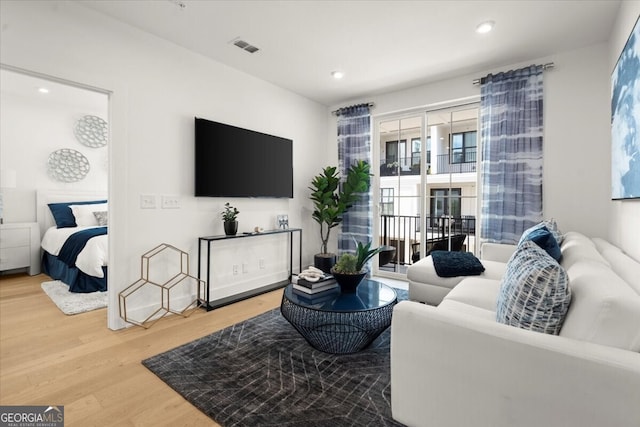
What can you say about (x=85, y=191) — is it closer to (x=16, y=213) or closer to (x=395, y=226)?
(x=16, y=213)

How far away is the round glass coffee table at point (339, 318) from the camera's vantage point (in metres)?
2.01

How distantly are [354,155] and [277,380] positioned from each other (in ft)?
10.8

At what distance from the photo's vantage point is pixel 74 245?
364cm

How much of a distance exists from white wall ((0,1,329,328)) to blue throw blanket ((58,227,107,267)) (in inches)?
55.1

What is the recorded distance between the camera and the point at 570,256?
6.08 feet

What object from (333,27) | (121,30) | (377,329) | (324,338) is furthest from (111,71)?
(377,329)

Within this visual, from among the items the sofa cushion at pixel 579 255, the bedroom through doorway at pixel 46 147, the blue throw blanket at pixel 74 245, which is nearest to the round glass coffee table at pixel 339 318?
the sofa cushion at pixel 579 255

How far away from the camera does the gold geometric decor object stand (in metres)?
2.75

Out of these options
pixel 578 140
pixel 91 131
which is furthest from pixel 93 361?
pixel 578 140

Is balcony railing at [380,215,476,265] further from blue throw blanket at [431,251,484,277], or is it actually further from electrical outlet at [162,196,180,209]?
electrical outlet at [162,196,180,209]

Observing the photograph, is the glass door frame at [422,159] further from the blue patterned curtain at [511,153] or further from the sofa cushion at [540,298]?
the sofa cushion at [540,298]

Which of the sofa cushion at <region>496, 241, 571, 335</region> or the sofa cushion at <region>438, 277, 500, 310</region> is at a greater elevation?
the sofa cushion at <region>496, 241, 571, 335</region>

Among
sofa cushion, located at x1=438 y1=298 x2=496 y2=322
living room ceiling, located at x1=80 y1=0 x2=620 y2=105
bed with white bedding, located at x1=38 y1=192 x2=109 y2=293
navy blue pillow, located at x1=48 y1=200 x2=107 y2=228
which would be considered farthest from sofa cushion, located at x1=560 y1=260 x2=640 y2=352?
navy blue pillow, located at x1=48 y1=200 x2=107 y2=228

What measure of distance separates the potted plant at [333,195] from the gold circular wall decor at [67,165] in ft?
12.6
